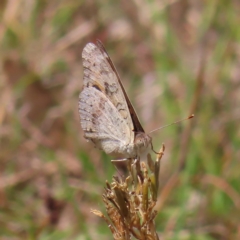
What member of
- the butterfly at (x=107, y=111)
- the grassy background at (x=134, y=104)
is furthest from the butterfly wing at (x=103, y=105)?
the grassy background at (x=134, y=104)

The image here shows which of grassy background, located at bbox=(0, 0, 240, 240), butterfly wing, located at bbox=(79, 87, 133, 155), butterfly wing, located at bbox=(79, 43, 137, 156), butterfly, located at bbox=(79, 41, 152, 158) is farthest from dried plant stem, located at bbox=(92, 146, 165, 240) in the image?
grassy background, located at bbox=(0, 0, 240, 240)

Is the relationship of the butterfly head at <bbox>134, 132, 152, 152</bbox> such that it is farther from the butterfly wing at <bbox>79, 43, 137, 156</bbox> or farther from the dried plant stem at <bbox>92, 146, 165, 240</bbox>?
the dried plant stem at <bbox>92, 146, 165, 240</bbox>

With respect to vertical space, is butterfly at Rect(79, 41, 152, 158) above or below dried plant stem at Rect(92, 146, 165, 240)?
above

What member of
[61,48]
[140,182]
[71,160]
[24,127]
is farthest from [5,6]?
[140,182]

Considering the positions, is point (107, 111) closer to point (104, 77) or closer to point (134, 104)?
point (104, 77)

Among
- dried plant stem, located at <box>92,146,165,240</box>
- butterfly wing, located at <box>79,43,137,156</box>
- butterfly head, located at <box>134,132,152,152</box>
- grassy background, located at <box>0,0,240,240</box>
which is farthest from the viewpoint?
grassy background, located at <box>0,0,240,240</box>

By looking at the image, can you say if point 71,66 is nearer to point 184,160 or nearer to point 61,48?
point 61,48

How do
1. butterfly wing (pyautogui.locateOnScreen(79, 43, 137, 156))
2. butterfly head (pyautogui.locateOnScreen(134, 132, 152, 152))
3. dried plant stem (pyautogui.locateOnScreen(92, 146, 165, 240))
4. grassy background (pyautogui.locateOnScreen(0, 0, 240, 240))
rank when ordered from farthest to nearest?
1. grassy background (pyautogui.locateOnScreen(0, 0, 240, 240))
2. butterfly wing (pyautogui.locateOnScreen(79, 43, 137, 156))
3. butterfly head (pyautogui.locateOnScreen(134, 132, 152, 152))
4. dried plant stem (pyautogui.locateOnScreen(92, 146, 165, 240))

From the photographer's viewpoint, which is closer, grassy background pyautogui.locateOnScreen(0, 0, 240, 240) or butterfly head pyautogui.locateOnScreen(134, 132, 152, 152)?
butterfly head pyautogui.locateOnScreen(134, 132, 152, 152)
